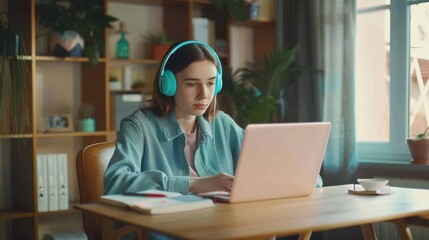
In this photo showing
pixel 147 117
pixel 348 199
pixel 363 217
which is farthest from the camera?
pixel 147 117

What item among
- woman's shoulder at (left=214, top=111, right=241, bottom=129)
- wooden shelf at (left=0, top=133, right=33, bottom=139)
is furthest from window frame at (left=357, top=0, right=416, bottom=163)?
wooden shelf at (left=0, top=133, right=33, bottom=139)

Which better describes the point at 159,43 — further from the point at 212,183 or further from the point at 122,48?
the point at 212,183

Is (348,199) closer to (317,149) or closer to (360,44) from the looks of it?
(317,149)

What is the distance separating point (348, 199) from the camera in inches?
76.4

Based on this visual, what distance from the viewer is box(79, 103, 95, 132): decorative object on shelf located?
12.5 feet

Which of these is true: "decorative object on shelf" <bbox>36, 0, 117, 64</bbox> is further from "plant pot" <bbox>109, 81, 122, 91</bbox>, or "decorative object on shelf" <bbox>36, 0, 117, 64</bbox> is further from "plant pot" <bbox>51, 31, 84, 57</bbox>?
"plant pot" <bbox>109, 81, 122, 91</bbox>

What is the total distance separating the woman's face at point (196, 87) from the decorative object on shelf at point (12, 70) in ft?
4.65

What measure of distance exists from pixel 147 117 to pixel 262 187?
0.53 meters

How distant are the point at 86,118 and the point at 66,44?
46 cm

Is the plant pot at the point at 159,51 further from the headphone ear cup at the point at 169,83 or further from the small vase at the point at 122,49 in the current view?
the headphone ear cup at the point at 169,83

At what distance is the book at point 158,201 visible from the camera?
5.38 feet

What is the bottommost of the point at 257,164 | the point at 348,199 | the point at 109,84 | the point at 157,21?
the point at 348,199

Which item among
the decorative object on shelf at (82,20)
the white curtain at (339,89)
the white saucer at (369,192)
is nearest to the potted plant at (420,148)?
the white curtain at (339,89)

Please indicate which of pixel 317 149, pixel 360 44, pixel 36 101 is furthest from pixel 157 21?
pixel 317 149
